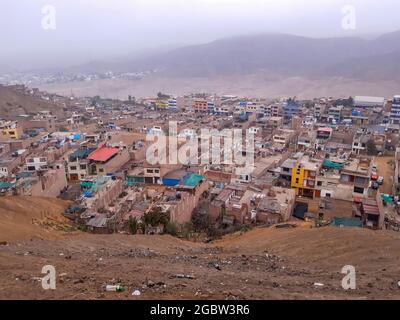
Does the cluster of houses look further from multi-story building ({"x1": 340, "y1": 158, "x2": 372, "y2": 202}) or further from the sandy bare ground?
the sandy bare ground

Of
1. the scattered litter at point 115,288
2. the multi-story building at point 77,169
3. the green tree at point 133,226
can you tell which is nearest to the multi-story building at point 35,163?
the multi-story building at point 77,169

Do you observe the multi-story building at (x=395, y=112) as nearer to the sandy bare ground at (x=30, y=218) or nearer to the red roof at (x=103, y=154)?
the red roof at (x=103, y=154)

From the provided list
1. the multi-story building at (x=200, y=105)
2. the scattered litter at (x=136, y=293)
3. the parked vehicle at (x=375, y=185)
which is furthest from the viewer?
the multi-story building at (x=200, y=105)

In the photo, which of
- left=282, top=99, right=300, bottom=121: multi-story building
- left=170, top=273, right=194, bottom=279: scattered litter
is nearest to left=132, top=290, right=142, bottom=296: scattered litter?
left=170, top=273, right=194, bottom=279: scattered litter

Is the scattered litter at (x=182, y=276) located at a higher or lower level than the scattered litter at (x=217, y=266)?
higher

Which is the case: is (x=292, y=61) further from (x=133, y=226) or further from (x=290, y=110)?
(x=133, y=226)

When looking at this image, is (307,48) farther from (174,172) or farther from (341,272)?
(341,272)
